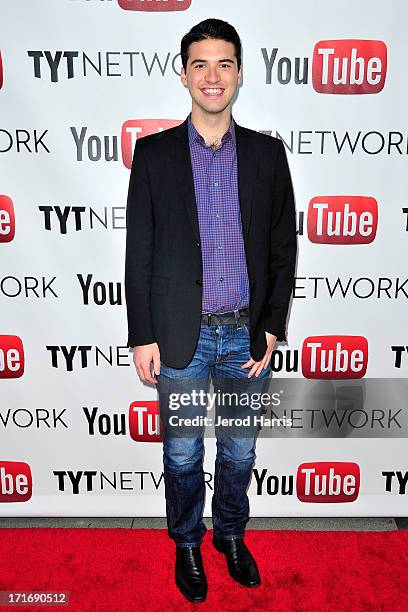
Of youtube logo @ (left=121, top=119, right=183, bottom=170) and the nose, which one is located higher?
the nose

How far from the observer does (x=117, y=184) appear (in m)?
2.43

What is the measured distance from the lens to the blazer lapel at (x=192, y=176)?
1976mm

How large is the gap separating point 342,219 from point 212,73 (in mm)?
897

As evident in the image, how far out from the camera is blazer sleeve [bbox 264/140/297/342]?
212cm

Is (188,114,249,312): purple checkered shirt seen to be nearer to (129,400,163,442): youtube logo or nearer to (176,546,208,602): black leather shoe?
(129,400,163,442): youtube logo

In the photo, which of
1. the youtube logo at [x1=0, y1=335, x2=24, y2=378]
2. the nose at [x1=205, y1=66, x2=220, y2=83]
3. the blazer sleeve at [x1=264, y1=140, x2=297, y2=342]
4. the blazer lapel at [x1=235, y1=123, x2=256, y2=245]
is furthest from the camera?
the youtube logo at [x1=0, y1=335, x2=24, y2=378]

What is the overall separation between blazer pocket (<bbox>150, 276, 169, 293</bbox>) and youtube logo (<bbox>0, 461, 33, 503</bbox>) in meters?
1.28

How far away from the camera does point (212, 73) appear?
1909 mm

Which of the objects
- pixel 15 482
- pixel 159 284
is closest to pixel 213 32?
pixel 159 284

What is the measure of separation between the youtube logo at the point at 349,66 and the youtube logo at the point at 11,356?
5.64 feet

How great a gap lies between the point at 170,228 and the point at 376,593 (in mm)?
1654

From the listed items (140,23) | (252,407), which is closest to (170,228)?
(252,407)

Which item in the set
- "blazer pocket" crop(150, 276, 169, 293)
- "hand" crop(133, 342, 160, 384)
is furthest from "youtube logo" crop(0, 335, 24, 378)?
"blazer pocket" crop(150, 276, 169, 293)

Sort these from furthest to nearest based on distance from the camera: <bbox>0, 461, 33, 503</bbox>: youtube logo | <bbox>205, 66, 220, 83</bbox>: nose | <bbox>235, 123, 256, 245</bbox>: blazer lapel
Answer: <bbox>0, 461, 33, 503</bbox>: youtube logo, <bbox>235, 123, 256, 245</bbox>: blazer lapel, <bbox>205, 66, 220, 83</bbox>: nose
